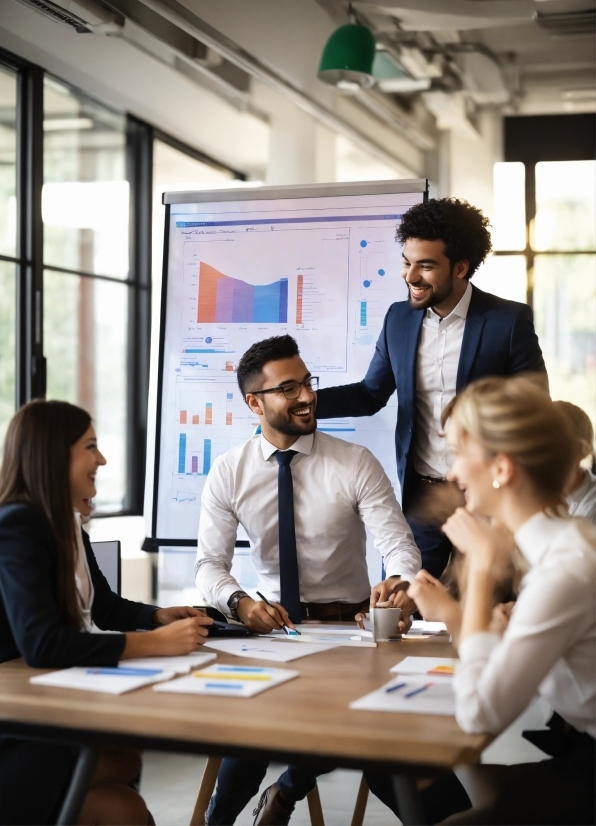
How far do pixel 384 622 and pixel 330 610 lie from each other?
25.5 inches

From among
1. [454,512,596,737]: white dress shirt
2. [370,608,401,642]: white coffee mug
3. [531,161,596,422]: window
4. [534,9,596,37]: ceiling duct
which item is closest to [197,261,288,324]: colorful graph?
[370,608,401,642]: white coffee mug

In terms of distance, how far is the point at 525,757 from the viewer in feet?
12.9

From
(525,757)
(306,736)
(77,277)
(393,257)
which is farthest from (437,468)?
(77,277)

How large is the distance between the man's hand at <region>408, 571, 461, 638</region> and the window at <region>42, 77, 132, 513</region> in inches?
158

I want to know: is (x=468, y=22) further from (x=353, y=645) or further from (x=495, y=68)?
(x=353, y=645)

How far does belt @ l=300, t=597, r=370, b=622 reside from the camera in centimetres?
281

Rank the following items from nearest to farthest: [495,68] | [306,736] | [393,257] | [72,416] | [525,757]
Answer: [306,736], [72,416], [393,257], [525,757], [495,68]

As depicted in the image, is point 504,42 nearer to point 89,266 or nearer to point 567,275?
point 567,275

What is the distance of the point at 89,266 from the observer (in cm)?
593

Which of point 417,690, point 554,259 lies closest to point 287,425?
point 417,690

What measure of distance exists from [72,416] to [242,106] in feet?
16.1

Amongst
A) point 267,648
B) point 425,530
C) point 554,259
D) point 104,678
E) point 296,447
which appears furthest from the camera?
point 554,259

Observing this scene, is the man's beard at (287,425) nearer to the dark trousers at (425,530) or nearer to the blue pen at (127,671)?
the dark trousers at (425,530)

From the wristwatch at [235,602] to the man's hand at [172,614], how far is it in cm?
18
